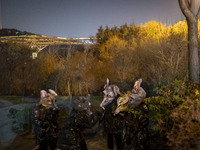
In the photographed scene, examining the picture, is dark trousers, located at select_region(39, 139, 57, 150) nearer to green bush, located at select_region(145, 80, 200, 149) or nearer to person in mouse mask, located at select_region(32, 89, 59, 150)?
person in mouse mask, located at select_region(32, 89, 59, 150)

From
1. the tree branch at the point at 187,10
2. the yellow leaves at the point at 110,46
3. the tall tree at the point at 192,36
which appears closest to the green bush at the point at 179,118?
the tall tree at the point at 192,36

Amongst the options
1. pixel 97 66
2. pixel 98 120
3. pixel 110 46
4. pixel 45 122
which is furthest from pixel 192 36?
pixel 110 46

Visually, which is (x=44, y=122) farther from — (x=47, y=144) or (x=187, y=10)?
(x=187, y=10)

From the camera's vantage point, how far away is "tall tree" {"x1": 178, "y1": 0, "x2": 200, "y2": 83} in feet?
18.9

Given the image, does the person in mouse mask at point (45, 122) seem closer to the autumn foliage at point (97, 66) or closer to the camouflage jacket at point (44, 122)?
the camouflage jacket at point (44, 122)

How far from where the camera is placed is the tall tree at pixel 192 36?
577 centimetres

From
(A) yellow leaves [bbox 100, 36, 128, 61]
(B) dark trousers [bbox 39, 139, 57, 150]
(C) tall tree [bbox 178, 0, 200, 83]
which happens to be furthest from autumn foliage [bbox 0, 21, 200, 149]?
(B) dark trousers [bbox 39, 139, 57, 150]

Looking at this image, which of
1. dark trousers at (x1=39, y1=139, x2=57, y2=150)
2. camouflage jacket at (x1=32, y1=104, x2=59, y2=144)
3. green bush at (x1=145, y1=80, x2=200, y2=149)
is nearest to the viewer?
green bush at (x1=145, y1=80, x2=200, y2=149)

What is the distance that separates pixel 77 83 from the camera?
674 inches

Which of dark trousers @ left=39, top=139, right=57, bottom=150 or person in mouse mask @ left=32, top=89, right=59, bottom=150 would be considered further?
dark trousers @ left=39, top=139, right=57, bottom=150

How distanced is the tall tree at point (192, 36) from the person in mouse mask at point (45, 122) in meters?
4.24

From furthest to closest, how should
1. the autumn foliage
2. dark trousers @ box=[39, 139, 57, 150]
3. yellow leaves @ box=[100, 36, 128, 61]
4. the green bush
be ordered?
1. yellow leaves @ box=[100, 36, 128, 61]
2. the autumn foliage
3. dark trousers @ box=[39, 139, 57, 150]
4. the green bush

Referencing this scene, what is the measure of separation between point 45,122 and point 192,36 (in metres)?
5.00

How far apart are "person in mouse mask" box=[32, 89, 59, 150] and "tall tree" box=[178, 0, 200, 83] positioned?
13.9 ft
